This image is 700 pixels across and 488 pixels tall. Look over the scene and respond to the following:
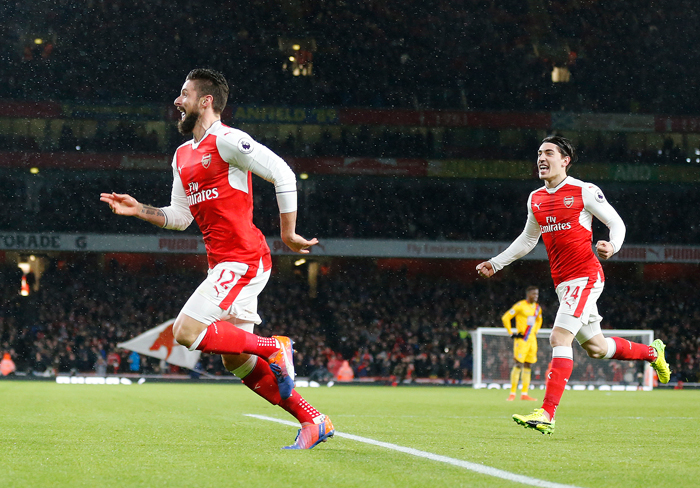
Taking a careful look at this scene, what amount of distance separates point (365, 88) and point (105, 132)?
9670 mm

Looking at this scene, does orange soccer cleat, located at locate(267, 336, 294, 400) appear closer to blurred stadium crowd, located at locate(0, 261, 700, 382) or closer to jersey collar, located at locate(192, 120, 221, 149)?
jersey collar, located at locate(192, 120, 221, 149)

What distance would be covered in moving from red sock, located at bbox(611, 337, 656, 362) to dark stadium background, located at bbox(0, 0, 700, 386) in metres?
21.6

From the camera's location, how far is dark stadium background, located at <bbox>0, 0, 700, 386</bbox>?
3088cm

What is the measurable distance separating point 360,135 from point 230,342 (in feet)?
92.6

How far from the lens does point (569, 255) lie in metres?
6.69

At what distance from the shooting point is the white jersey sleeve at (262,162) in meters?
4.82

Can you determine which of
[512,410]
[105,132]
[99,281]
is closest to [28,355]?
[99,281]

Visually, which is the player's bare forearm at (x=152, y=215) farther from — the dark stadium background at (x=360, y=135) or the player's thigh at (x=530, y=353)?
the dark stadium background at (x=360, y=135)

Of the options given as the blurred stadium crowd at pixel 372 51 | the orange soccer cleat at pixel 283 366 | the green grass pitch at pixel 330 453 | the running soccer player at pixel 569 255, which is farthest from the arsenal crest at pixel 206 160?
the blurred stadium crowd at pixel 372 51

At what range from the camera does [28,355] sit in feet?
85.1

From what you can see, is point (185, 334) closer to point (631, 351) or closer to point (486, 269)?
point (486, 269)

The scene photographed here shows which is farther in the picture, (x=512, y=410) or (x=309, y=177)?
(x=309, y=177)

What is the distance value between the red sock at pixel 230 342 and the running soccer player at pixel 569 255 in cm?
235

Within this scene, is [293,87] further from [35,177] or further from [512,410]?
[512,410]
